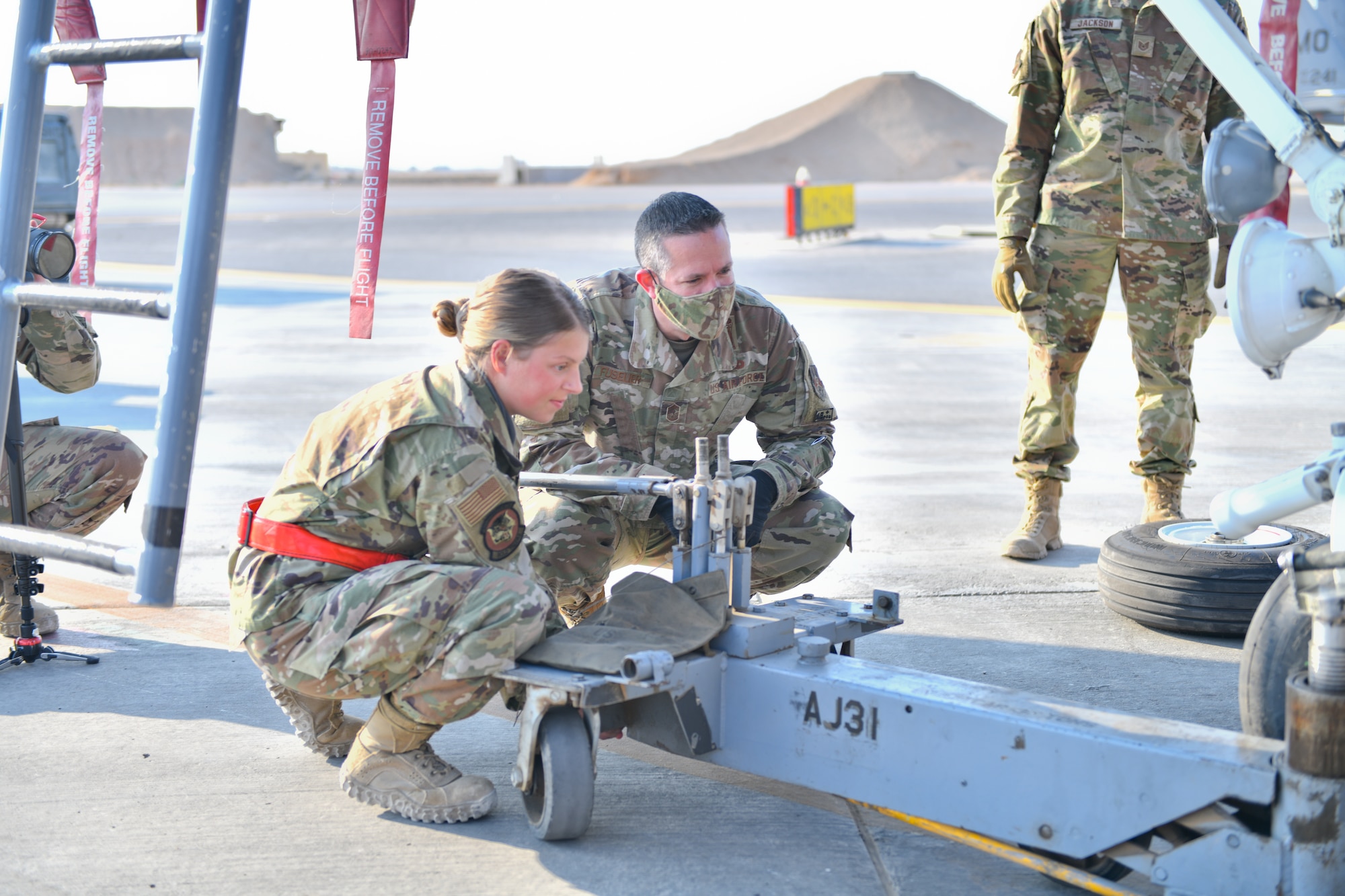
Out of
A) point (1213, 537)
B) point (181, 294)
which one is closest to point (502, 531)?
point (181, 294)

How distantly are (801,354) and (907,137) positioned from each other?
15419 cm

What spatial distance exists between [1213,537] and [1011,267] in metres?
1.17

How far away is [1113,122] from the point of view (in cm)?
460

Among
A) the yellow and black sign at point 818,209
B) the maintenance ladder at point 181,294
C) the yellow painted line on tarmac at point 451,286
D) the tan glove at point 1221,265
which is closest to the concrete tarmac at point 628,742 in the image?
the maintenance ladder at point 181,294

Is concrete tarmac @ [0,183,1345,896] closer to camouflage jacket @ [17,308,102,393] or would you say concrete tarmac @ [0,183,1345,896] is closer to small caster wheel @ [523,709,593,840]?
small caster wheel @ [523,709,593,840]

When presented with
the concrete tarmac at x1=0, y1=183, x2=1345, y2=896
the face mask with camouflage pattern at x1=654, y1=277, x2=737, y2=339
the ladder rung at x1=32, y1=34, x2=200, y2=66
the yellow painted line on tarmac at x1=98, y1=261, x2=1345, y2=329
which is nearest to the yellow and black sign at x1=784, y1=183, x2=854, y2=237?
the yellow painted line on tarmac at x1=98, y1=261, x2=1345, y2=329

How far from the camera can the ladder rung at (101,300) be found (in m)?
1.90

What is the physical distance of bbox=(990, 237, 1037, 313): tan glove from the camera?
15.1ft

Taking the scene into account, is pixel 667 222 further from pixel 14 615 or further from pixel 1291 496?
pixel 14 615

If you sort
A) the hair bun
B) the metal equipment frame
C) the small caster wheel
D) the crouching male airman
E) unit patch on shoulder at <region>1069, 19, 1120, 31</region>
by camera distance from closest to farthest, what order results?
the metal equipment frame, the small caster wheel, the hair bun, the crouching male airman, unit patch on shoulder at <region>1069, 19, 1120, 31</region>

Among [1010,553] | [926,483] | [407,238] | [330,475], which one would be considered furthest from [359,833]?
[407,238]

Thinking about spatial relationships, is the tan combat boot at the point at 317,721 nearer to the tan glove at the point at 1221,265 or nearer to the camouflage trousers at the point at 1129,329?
the camouflage trousers at the point at 1129,329

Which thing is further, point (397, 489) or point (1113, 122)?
point (1113, 122)

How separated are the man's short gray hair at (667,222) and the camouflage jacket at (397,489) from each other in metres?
0.74
